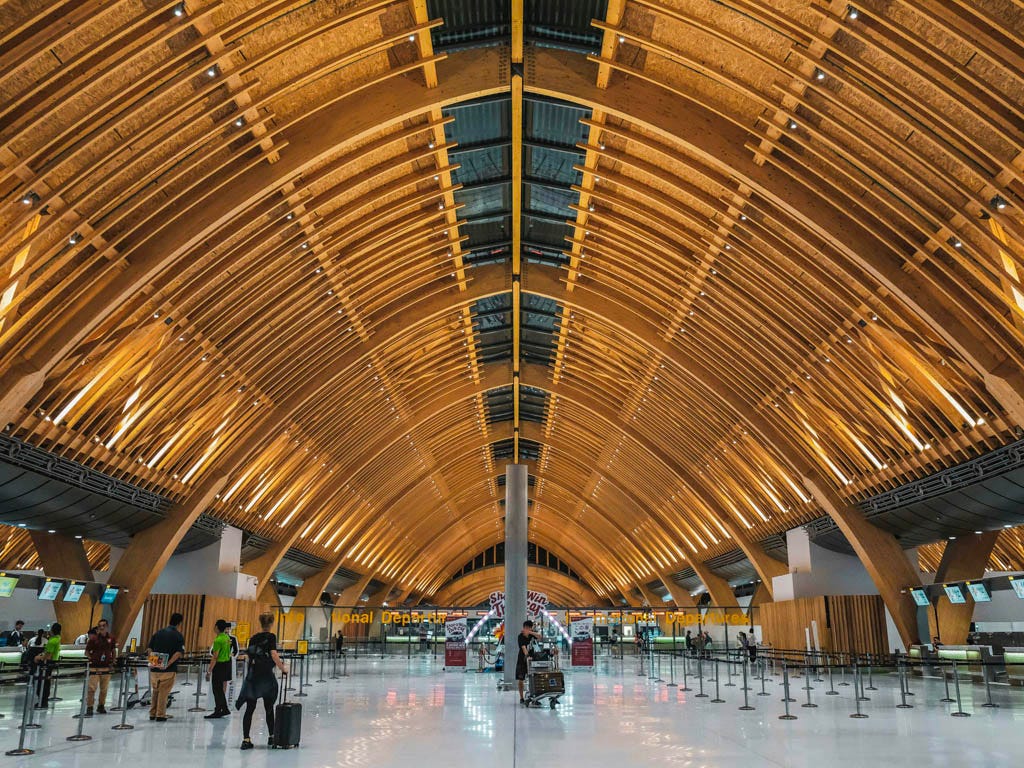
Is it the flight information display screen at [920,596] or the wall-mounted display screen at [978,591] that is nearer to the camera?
the wall-mounted display screen at [978,591]

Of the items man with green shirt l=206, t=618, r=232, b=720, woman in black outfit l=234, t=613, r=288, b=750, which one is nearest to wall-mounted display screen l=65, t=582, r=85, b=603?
man with green shirt l=206, t=618, r=232, b=720

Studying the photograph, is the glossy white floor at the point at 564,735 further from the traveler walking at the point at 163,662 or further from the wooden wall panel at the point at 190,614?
the wooden wall panel at the point at 190,614

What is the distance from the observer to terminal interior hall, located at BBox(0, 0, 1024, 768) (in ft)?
44.3

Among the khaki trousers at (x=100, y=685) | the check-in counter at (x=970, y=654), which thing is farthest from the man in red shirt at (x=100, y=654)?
the check-in counter at (x=970, y=654)

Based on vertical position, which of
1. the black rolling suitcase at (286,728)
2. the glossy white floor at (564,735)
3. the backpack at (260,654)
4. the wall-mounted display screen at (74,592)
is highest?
the wall-mounted display screen at (74,592)

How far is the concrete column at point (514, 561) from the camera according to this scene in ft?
89.1

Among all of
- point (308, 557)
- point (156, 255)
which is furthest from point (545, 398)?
point (156, 255)

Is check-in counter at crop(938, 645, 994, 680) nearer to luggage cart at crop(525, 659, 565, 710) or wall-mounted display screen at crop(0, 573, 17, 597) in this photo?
luggage cart at crop(525, 659, 565, 710)

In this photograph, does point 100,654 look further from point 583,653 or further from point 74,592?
point 583,653

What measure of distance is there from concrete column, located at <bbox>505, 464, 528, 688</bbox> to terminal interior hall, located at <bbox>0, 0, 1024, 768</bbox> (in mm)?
168

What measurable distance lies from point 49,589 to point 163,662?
480 inches

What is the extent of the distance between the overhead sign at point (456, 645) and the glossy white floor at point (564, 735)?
1284 cm

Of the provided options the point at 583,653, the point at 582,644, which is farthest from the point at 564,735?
the point at 582,644

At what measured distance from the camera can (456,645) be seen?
110ft
